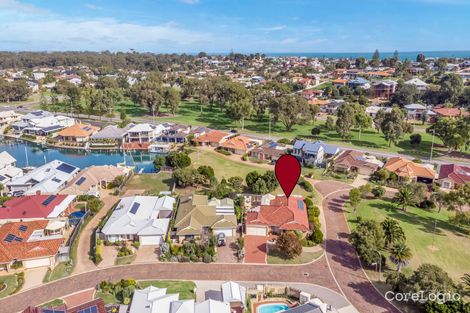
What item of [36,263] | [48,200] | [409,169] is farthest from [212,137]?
[36,263]

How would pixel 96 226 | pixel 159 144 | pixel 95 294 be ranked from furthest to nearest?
1. pixel 159 144
2. pixel 96 226
3. pixel 95 294

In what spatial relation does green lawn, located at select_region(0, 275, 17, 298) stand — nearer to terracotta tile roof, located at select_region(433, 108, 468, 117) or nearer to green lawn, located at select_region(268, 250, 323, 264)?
green lawn, located at select_region(268, 250, 323, 264)

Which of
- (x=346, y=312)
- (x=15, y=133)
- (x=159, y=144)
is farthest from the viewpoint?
(x=15, y=133)

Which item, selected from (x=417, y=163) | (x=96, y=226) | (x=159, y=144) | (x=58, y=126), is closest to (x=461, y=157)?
(x=417, y=163)

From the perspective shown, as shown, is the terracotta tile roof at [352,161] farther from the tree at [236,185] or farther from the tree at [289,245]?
the tree at [289,245]

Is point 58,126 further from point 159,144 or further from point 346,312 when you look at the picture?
point 346,312

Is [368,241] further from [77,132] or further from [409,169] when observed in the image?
[77,132]
